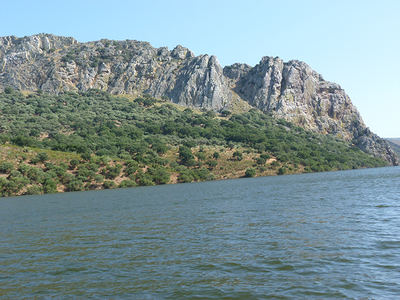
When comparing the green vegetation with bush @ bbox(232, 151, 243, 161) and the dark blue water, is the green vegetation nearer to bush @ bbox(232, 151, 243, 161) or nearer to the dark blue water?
bush @ bbox(232, 151, 243, 161)

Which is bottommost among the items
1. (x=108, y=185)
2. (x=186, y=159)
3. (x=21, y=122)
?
(x=108, y=185)

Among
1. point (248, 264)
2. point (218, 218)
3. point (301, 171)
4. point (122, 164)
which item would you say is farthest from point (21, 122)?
point (248, 264)

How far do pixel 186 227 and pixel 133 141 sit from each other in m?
118

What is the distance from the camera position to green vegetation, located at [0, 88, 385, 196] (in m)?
94.8

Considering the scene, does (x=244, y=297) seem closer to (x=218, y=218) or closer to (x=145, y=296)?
(x=145, y=296)

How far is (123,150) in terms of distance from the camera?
127812 mm

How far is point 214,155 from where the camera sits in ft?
449

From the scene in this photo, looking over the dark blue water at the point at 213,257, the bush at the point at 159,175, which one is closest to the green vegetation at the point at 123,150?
the bush at the point at 159,175

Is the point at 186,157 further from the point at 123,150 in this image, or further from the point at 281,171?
the point at 281,171

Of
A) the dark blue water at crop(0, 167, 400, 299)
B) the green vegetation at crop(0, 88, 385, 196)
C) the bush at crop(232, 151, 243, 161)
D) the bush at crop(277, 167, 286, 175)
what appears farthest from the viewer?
the bush at crop(232, 151, 243, 161)

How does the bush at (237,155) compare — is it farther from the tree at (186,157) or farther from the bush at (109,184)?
the bush at (109,184)

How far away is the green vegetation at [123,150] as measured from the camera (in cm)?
9475

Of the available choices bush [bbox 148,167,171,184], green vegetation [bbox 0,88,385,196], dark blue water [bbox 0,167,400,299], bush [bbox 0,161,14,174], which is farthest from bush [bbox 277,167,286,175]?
dark blue water [bbox 0,167,400,299]

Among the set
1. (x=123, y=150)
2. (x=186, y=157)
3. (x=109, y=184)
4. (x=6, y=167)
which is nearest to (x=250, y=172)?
(x=186, y=157)
